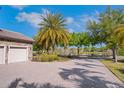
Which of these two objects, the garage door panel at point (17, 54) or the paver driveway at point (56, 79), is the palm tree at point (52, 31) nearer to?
the garage door panel at point (17, 54)

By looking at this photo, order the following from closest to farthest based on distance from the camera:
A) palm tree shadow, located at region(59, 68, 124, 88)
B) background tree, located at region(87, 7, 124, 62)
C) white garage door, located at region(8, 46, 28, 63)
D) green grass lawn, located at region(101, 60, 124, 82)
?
palm tree shadow, located at region(59, 68, 124, 88)
green grass lawn, located at region(101, 60, 124, 82)
white garage door, located at region(8, 46, 28, 63)
background tree, located at region(87, 7, 124, 62)

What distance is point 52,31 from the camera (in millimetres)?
35562

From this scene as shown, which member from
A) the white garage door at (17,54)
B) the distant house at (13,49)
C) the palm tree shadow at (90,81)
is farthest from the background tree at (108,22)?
the palm tree shadow at (90,81)

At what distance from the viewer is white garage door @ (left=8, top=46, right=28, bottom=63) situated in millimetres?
24619

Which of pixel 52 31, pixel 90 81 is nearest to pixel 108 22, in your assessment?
pixel 52 31

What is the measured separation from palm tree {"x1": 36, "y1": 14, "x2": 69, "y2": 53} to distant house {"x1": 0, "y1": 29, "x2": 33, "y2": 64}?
5720 millimetres

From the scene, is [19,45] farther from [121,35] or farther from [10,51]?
[121,35]

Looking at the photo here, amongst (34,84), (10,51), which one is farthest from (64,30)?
(34,84)

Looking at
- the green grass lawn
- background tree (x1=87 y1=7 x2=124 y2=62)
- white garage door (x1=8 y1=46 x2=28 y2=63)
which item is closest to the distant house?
white garage door (x1=8 y1=46 x2=28 y2=63)

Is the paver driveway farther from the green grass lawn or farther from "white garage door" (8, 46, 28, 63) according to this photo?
"white garage door" (8, 46, 28, 63)

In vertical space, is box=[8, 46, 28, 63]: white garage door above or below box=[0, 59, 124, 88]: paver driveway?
above

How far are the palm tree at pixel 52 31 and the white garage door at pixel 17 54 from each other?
7473mm

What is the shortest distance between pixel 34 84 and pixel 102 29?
24.3 m
